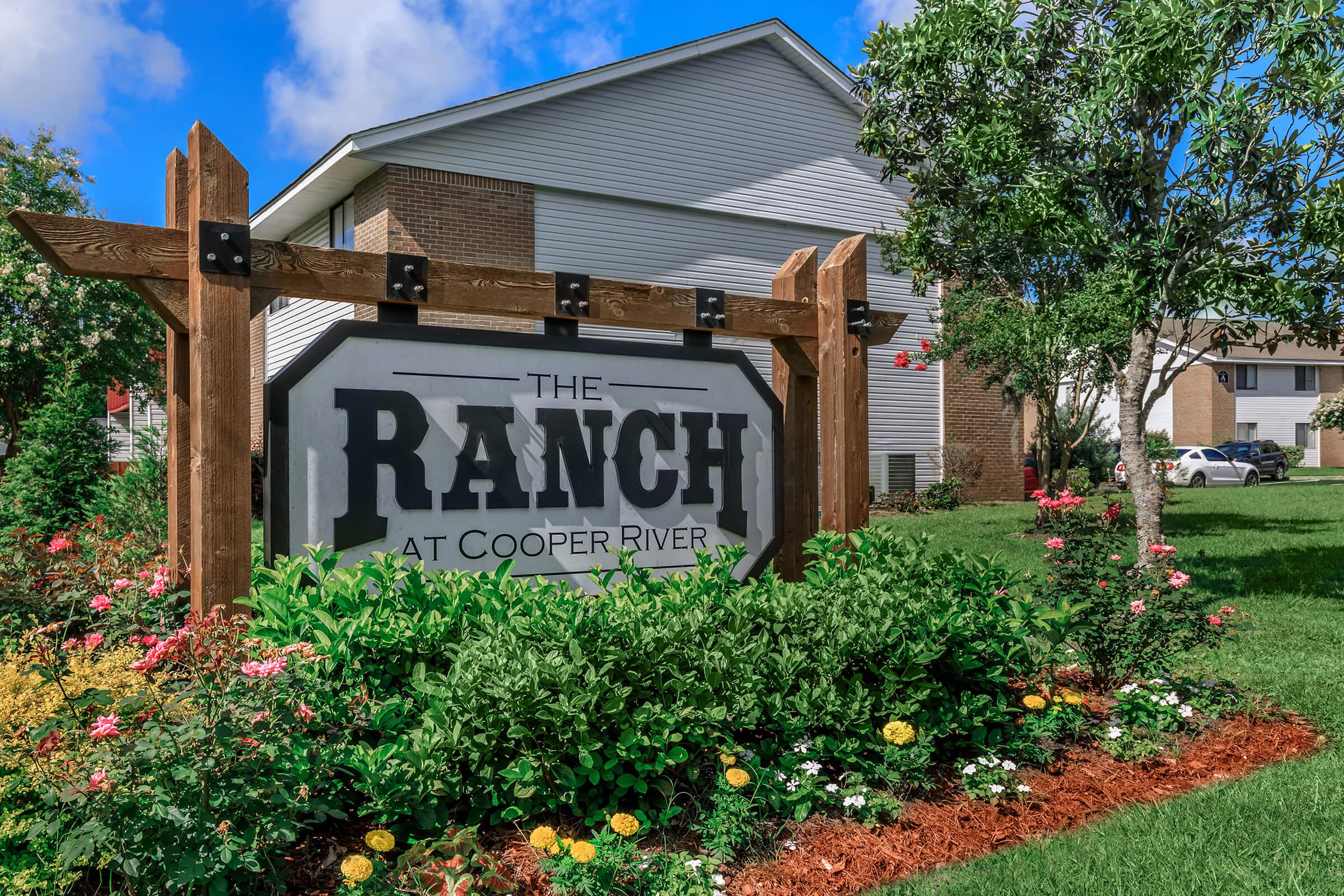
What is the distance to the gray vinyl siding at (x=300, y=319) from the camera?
16469 mm

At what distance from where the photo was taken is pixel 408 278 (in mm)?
4348

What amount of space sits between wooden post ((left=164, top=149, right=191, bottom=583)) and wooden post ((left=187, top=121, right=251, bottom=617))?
20cm

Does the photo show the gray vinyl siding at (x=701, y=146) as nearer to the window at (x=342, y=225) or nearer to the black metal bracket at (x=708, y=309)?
the window at (x=342, y=225)

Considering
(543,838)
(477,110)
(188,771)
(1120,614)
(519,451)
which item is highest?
(477,110)

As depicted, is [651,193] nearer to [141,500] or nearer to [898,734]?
[141,500]

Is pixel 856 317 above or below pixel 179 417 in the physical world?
above

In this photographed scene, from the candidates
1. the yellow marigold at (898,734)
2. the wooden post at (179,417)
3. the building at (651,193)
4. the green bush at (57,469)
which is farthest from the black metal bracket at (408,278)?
the building at (651,193)

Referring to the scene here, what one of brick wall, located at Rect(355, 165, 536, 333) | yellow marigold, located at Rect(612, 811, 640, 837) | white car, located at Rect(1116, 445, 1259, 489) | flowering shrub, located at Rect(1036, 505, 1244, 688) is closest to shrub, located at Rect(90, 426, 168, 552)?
yellow marigold, located at Rect(612, 811, 640, 837)

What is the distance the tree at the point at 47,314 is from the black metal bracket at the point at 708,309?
16.2 m

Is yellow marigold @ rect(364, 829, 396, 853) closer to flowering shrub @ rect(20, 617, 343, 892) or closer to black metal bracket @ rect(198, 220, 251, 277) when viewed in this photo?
flowering shrub @ rect(20, 617, 343, 892)

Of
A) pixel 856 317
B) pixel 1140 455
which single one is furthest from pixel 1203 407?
pixel 856 317

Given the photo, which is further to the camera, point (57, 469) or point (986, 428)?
point (986, 428)

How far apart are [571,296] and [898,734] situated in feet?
8.79

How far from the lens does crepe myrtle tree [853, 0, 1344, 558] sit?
25.0 feet
